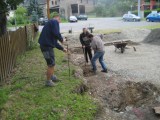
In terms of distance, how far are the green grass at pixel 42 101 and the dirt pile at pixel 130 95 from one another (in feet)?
2.82

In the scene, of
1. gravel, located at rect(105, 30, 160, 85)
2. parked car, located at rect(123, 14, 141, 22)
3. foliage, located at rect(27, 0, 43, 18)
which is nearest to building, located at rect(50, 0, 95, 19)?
foliage, located at rect(27, 0, 43, 18)

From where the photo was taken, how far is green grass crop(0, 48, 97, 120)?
5.92 m

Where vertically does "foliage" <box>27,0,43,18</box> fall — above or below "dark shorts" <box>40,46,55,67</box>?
above

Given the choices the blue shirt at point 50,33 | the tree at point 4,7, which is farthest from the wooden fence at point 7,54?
the blue shirt at point 50,33

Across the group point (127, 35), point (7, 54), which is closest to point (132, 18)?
point (127, 35)

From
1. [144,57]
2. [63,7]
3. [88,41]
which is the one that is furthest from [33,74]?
[63,7]

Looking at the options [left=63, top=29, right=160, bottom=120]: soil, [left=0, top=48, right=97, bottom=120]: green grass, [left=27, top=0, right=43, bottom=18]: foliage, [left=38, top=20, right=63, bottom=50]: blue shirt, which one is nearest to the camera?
[left=0, top=48, right=97, bottom=120]: green grass

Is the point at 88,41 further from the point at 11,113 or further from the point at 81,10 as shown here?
the point at 81,10

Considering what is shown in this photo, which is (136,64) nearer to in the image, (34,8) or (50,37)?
(50,37)

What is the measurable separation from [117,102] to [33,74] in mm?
3075

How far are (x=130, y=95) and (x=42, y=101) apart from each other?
2.93m

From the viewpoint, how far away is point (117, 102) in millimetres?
7570

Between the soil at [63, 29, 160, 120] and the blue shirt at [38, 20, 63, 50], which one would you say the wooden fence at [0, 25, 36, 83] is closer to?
the blue shirt at [38, 20, 63, 50]

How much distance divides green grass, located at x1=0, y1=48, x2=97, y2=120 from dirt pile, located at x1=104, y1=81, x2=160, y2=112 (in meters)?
0.86
